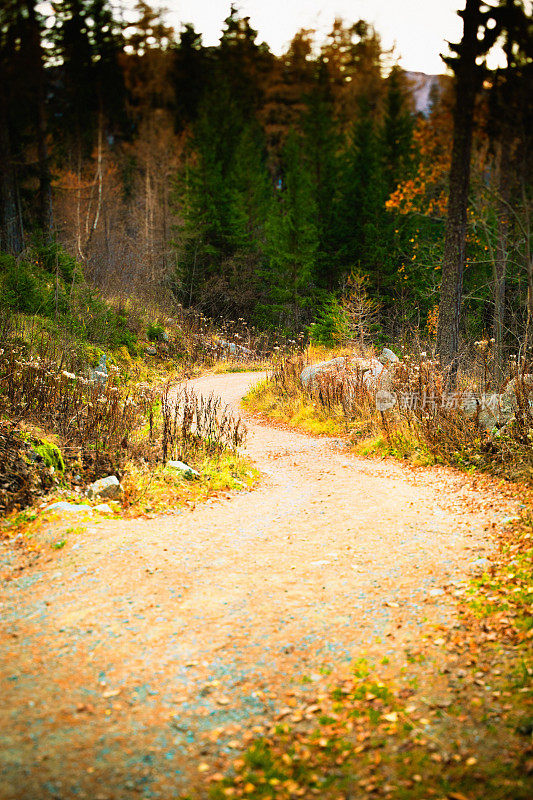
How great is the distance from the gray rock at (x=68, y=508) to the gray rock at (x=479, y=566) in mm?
3651

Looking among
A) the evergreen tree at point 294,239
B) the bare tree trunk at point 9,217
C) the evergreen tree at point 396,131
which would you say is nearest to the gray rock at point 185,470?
the bare tree trunk at point 9,217

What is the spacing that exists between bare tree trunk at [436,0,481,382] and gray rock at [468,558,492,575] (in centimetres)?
498

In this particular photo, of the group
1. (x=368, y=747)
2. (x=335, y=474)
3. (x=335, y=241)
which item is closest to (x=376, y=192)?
(x=335, y=241)

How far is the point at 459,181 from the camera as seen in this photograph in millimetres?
9570

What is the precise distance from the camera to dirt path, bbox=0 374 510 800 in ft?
8.64

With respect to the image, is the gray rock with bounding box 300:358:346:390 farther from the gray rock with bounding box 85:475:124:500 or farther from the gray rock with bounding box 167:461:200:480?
the gray rock with bounding box 85:475:124:500

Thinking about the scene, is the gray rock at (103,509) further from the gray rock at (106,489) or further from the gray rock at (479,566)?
the gray rock at (479,566)

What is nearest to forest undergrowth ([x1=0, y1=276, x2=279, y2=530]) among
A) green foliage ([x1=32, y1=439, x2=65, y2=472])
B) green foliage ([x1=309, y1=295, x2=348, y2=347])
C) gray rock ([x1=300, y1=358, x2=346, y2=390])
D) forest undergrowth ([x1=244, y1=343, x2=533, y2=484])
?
green foliage ([x1=32, y1=439, x2=65, y2=472])

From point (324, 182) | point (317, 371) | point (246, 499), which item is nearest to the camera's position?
point (246, 499)

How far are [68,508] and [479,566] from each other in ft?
12.8

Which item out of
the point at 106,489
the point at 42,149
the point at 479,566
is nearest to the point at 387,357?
the point at 106,489

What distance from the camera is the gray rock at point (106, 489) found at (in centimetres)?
602

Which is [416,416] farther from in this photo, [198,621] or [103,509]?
[198,621]

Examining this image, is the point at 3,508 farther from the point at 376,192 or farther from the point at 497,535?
the point at 376,192
